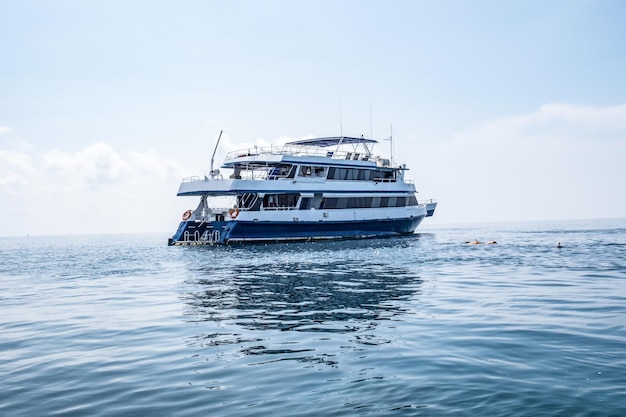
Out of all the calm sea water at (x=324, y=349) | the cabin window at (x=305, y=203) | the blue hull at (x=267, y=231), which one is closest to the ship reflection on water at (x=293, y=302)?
the calm sea water at (x=324, y=349)

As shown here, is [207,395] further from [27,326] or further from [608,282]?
[608,282]

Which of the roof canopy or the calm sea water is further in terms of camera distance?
the roof canopy

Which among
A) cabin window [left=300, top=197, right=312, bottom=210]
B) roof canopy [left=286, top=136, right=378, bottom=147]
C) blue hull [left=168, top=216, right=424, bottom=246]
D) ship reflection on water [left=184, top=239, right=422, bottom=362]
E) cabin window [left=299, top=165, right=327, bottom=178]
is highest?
roof canopy [left=286, top=136, right=378, bottom=147]

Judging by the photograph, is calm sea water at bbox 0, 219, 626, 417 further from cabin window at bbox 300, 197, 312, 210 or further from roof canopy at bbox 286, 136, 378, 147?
roof canopy at bbox 286, 136, 378, 147

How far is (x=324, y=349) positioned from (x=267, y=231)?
3498 centimetres

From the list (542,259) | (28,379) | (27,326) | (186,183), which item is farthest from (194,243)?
(28,379)

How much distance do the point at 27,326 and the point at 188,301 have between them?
4.26 metres

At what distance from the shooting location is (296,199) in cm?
4556

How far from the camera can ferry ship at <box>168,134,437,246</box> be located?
42688 millimetres

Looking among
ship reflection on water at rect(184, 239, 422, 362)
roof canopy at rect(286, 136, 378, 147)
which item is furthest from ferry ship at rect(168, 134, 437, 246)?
ship reflection on water at rect(184, 239, 422, 362)

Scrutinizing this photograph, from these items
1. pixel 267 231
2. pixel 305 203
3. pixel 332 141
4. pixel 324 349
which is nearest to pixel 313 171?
pixel 305 203

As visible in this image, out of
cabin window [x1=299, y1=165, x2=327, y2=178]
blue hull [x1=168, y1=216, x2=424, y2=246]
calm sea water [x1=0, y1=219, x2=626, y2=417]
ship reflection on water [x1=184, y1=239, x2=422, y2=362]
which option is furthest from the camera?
cabin window [x1=299, y1=165, x2=327, y2=178]

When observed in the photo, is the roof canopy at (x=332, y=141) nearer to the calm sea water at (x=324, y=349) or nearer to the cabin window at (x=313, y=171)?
the cabin window at (x=313, y=171)

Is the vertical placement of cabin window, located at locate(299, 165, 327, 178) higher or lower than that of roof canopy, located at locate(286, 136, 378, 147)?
lower
